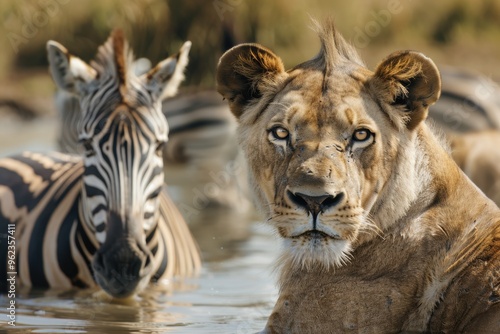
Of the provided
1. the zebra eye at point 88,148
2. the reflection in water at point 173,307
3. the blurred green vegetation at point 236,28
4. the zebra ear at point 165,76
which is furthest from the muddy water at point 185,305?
the blurred green vegetation at point 236,28

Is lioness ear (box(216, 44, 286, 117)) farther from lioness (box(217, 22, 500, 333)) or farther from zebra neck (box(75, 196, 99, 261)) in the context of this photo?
zebra neck (box(75, 196, 99, 261))

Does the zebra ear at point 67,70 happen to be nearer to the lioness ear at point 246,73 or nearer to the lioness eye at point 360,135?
the lioness ear at point 246,73

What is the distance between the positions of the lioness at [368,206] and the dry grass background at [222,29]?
597 inches

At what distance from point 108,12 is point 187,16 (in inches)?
89.2

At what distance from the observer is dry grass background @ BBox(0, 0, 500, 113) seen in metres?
22.2

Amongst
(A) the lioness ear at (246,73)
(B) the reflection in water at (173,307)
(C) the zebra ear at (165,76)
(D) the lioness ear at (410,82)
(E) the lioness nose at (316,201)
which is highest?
(C) the zebra ear at (165,76)

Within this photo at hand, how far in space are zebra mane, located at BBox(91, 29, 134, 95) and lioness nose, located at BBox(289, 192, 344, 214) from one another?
11.1ft

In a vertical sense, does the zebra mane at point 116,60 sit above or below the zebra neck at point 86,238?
above

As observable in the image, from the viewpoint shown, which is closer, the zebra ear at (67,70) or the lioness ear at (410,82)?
the lioness ear at (410,82)

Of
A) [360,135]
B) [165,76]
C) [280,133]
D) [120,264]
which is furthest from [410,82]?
[165,76]

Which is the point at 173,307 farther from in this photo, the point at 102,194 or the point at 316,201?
the point at 316,201

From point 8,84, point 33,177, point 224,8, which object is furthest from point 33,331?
point 8,84

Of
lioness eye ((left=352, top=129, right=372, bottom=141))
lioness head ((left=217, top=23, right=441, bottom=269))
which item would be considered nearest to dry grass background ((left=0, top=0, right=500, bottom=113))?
lioness head ((left=217, top=23, right=441, bottom=269))

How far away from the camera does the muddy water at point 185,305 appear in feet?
23.0
